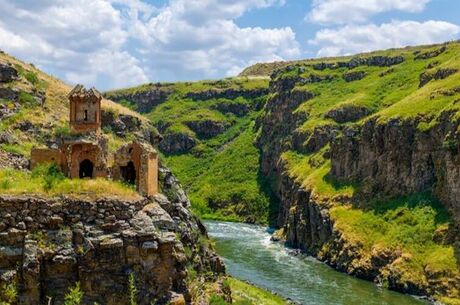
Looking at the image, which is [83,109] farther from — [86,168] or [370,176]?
[370,176]

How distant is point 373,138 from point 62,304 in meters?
85.4

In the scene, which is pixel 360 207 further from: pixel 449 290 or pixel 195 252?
pixel 195 252

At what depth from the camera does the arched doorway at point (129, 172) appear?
45.6 meters

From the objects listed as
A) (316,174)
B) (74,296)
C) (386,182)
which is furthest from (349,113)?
(74,296)

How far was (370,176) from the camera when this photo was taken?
112m

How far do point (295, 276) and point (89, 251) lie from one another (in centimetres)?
5617

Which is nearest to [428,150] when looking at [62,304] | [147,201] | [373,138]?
[373,138]

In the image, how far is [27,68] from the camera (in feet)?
268

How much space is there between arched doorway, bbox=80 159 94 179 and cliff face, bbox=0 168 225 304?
720 cm

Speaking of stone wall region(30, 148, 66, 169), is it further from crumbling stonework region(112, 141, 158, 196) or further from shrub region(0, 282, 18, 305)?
shrub region(0, 282, 18, 305)

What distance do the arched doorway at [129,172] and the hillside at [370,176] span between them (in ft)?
152

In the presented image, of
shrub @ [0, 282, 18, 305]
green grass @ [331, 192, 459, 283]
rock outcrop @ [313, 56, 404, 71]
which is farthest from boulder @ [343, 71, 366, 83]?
shrub @ [0, 282, 18, 305]

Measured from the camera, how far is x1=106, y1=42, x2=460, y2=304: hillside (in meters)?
88.2

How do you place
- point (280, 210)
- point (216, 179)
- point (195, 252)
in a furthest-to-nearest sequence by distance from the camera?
point (216, 179), point (280, 210), point (195, 252)
